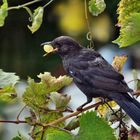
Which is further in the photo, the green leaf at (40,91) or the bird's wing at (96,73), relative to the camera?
the bird's wing at (96,73)

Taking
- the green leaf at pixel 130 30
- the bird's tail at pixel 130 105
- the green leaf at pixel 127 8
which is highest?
the green leaf at pixel 127 8

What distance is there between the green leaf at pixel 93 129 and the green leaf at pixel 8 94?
0.13 meters

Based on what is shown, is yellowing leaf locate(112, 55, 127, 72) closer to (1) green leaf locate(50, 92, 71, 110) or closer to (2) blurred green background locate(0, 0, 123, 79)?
(1) green leaf locate(50, 92, 71, 110)

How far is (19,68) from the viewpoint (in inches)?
131

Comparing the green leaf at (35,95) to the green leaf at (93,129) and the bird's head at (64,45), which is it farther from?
the bird's head at (64,45)

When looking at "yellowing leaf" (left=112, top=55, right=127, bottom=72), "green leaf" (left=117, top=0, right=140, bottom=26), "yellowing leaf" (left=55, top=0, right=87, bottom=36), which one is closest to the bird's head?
"yellowing leaf" (left=112, top=55, right=127, bottom=72)

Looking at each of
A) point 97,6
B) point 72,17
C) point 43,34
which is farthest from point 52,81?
A: point 43,34

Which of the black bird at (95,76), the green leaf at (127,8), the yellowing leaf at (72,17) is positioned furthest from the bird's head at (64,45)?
the yellowing leaf at (72,17)

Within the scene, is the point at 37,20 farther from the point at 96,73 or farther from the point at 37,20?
the point at 96,73

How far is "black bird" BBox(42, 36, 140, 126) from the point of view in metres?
1.16

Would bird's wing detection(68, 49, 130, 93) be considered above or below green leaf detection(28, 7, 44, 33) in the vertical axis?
below

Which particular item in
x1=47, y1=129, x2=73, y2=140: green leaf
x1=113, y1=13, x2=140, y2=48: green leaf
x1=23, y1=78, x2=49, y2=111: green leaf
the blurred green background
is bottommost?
the blurred green background

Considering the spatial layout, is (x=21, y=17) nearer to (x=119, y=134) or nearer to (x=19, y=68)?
(x=19, y=68)

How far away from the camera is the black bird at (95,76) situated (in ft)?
3.81
